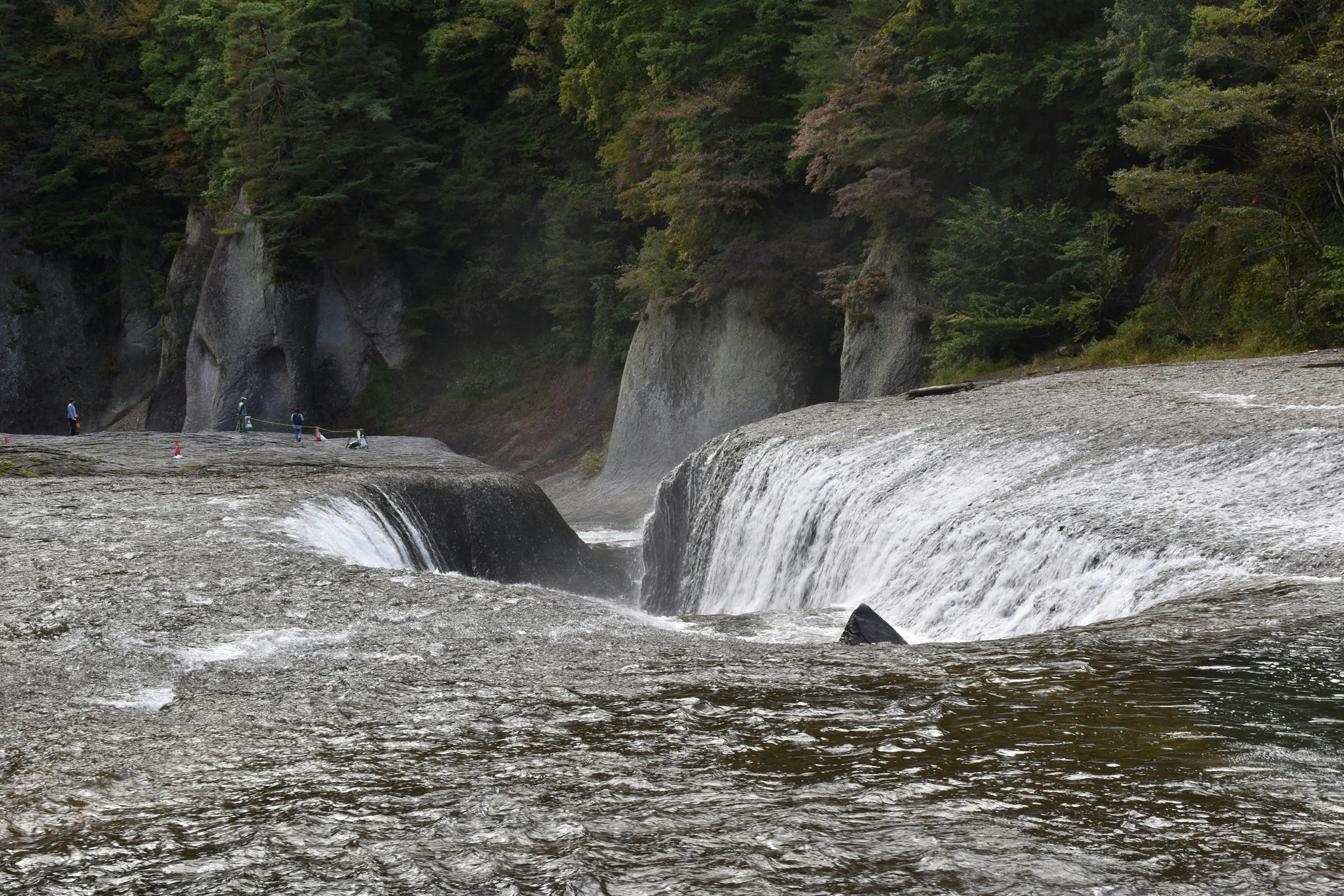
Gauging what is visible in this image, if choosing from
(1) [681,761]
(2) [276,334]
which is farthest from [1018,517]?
(2) [276,334]

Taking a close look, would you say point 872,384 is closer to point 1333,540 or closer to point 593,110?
point 593,110

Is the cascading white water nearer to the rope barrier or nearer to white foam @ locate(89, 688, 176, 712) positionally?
white foam @ locate(89, 688, 176, 712)

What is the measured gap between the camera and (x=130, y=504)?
1199 cm

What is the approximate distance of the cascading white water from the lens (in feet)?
35.9

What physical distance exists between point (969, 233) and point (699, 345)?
11.1 metres

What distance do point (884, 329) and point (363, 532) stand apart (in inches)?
607

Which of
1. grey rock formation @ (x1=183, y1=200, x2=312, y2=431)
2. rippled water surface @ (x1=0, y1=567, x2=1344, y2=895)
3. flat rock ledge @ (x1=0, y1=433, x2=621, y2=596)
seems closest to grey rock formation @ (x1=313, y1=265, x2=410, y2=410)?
grey rock formation @ (x1=183, y1=200, x2=312, y2=431)

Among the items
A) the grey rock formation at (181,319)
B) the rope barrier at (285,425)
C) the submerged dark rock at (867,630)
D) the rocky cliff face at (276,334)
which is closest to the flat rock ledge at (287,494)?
the submerged dark rock at (867,630)

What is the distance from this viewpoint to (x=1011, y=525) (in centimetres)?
912

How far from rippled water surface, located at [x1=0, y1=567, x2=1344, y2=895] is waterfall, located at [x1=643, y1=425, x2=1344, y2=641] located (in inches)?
41.1

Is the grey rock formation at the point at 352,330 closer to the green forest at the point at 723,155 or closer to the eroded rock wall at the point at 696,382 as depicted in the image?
the green forest at the point at 723,155

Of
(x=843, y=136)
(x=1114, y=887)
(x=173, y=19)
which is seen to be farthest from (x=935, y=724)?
(x=173, y=19)

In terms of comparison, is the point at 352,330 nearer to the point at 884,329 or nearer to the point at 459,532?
the point at 884,329

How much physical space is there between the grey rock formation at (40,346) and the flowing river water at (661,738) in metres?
42.2
